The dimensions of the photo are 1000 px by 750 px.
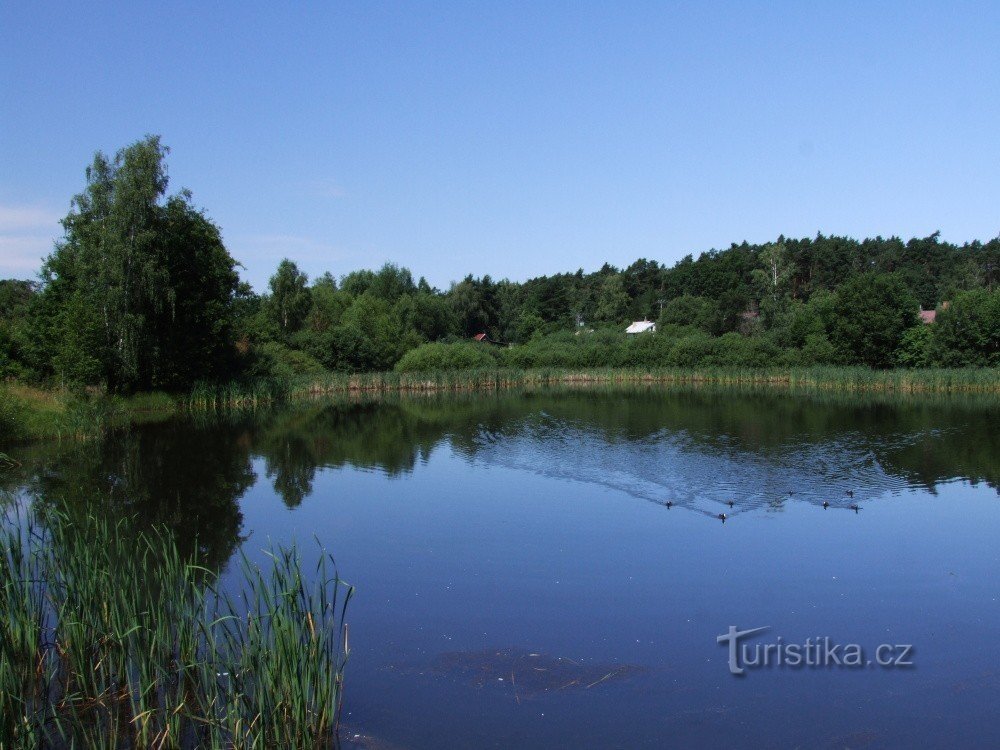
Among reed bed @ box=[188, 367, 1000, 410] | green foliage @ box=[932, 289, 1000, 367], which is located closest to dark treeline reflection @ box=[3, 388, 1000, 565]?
reed bed @ box=[188, 367, 1000, 410]

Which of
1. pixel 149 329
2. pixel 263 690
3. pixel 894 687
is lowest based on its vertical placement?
pixel 894 687

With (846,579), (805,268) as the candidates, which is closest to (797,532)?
(846,579)

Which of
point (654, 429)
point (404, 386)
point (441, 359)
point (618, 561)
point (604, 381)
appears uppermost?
point (441, 359)

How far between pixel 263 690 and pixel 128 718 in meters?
1.50

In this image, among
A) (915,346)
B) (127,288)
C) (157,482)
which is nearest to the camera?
(157,482)

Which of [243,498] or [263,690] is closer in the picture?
[263,690]

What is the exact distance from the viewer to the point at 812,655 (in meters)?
7.30

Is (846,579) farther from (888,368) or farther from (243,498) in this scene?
(888,368)

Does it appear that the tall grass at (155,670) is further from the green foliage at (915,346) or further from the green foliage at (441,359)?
the green foliage at (915,346)

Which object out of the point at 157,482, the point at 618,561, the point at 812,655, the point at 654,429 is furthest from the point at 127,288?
the point at 812,655

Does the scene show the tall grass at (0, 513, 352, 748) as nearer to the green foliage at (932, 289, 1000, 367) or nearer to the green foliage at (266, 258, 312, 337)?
the green foliage at (932, 289, 1000, 367)

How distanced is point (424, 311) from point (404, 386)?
2097 cm

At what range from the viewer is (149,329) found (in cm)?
3008

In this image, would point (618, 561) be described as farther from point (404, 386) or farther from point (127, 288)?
point (404, 386)
